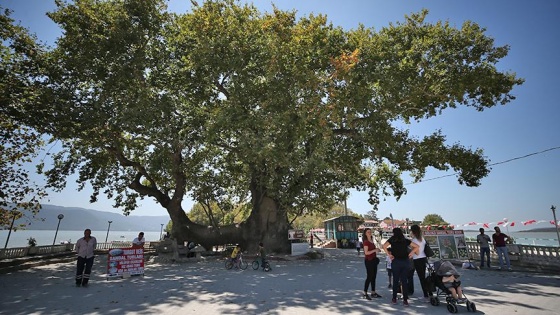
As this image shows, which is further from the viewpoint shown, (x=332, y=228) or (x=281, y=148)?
(x=332, y=228)

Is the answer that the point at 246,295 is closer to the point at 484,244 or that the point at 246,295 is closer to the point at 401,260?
the point at 401,260

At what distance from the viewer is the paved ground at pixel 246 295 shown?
684 cm

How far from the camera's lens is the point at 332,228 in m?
36.2

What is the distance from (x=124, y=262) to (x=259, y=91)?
38.6 ft

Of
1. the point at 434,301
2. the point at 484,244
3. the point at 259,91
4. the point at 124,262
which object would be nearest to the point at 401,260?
the point at 434,301

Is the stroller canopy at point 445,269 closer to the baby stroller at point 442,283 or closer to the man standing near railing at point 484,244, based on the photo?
the baby stroller at point 442,283

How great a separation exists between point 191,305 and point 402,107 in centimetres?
1760

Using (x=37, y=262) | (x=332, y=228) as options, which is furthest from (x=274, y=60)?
(x=332, y=228)

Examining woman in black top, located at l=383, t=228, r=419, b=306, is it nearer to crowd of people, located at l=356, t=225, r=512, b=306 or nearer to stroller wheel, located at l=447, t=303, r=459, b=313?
crowd of people, located at l=356, t=225, r=512, b=306

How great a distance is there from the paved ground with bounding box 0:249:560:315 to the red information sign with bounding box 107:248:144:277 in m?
Answer: 0.42

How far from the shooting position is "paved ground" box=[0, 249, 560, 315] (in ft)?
22.5

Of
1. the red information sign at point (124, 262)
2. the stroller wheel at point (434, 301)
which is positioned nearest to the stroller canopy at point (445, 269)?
the stroller wheel at point (434, 301)

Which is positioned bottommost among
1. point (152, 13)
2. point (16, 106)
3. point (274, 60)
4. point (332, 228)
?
point (332, 228)

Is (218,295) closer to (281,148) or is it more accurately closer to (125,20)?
(281,148)
